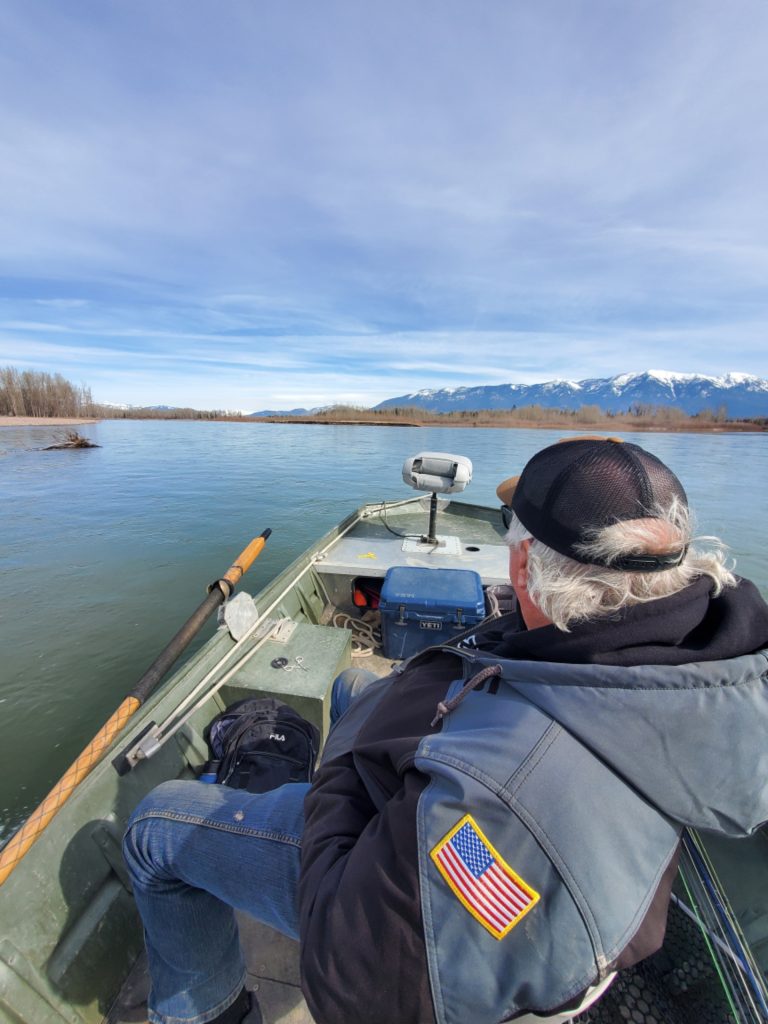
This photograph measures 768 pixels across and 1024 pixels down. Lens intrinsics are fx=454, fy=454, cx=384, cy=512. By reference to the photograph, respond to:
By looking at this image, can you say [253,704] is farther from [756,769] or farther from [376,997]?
[756,769]

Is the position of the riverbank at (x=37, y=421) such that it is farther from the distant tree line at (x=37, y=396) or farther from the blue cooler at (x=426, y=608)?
the blue cooler at (x=426, y=608)

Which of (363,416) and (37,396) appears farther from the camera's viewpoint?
(363,416)

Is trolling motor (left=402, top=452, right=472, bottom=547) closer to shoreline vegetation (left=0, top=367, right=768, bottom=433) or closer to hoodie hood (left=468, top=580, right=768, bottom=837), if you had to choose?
hoodie hood (left=468, top=580, right=768, bottom=837)

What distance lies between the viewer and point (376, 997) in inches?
28.0

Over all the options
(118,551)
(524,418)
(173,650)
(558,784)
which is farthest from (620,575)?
(524,418)

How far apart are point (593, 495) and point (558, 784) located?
52 centimetres

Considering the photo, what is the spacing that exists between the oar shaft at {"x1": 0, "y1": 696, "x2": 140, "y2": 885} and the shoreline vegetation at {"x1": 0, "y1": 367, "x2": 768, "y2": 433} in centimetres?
6676

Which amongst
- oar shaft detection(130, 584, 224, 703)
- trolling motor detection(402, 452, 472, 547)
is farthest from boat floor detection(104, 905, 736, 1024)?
trolling motor detection(402, 452, 472, 547)

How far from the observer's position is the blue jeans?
109 centimetres

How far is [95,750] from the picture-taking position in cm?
190

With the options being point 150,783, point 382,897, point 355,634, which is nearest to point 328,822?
point 382,897

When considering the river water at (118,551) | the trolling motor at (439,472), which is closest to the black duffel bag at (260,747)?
the river water at (118,551)

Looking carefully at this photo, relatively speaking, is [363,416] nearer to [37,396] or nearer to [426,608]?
[37,396]

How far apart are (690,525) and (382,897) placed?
90 cm
